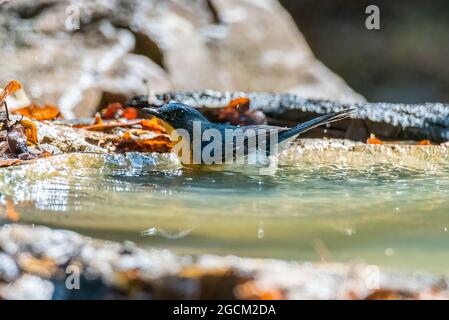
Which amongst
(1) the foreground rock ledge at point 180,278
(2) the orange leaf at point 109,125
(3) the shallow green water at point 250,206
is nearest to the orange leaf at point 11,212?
(3) the shallow green water at point 250,206

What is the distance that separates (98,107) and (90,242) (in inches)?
196

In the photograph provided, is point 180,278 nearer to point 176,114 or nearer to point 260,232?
point 260,232

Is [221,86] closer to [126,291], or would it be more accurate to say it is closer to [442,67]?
[442,67]

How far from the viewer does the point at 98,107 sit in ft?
22.3

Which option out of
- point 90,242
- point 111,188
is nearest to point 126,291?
point 90,242

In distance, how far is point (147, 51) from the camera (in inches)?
297

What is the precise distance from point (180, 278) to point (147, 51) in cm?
600

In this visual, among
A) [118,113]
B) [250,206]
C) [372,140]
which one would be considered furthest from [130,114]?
[250,206]

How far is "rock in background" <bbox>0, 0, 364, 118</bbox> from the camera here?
22.6ft

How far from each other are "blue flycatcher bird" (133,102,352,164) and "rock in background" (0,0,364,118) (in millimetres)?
2730

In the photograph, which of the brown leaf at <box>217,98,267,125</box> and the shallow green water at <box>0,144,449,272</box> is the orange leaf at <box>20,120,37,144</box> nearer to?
the shallow green water at <box>0,144,449,272</box>

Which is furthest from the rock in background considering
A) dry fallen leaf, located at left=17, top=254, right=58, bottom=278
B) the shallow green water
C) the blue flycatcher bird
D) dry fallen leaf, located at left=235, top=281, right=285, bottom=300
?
dry fallen leaf, located at left=235, top=281, right=285, bottom=300
